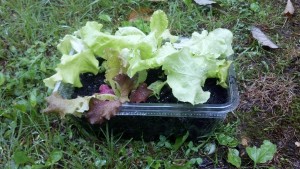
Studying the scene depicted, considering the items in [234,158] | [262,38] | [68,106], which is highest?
[68,106]

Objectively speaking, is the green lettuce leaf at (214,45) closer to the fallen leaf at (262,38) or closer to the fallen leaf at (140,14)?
the fallen leaf at (262,38)

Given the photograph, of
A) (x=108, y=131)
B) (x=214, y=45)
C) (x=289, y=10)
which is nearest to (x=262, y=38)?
(x=289, y=10)

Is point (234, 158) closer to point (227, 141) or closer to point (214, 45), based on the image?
point (227, 141)

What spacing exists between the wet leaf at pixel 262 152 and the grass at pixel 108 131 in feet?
0.09

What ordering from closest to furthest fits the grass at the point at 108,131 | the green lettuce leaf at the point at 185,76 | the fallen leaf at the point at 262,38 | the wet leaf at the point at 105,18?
the green lettuce leaf at the point at 185,76, the grass at the point at 108,131, the fallen leaf at the point at 262,38, the wet leaf at the point at 105,18

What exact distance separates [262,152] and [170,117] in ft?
1.03

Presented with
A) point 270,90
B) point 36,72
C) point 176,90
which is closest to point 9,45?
point 36,72

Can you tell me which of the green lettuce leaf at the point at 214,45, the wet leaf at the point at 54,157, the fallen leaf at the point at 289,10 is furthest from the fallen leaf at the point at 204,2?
the wet leaf at the point at 54,157

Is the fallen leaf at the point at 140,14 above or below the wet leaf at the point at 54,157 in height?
above

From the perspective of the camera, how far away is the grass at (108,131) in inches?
50.3

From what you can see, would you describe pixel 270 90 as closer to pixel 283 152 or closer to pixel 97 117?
pixel 283 152

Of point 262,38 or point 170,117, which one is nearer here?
point 170,117

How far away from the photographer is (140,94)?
4.04 feet

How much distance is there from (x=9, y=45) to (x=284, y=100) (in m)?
1.13
